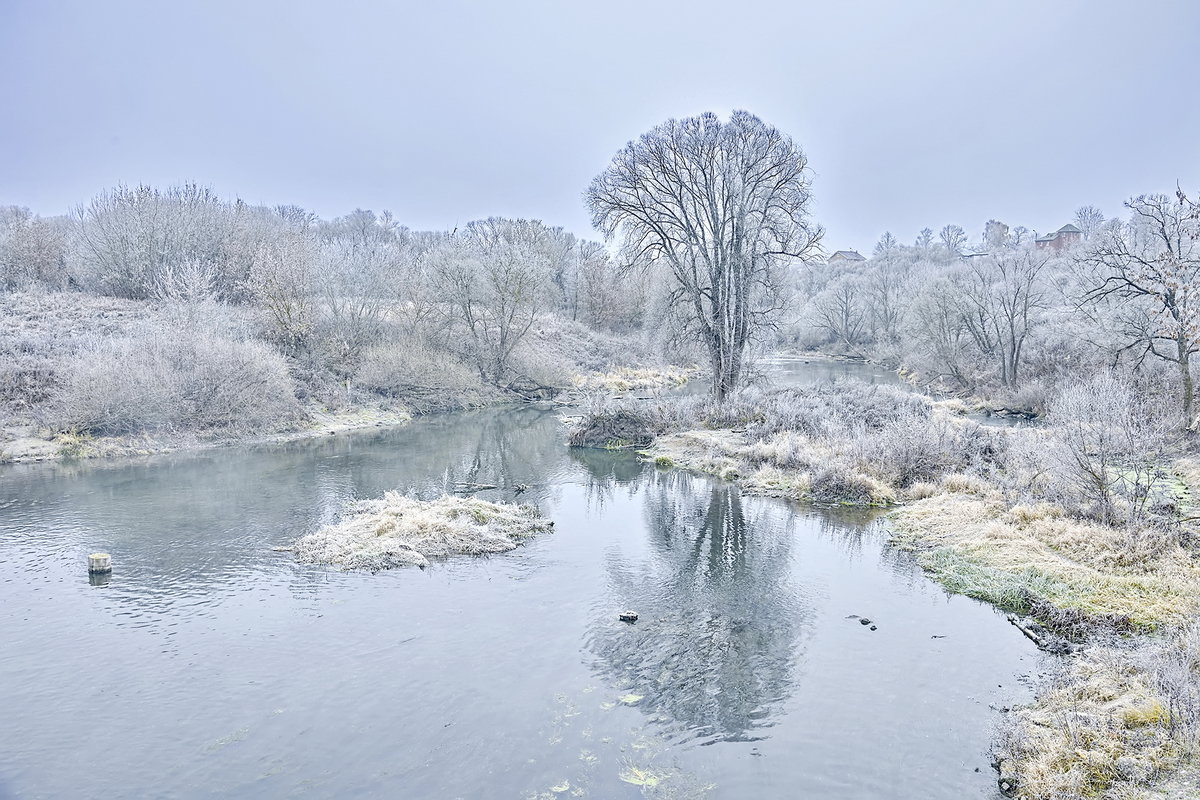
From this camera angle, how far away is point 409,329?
4169 centimetres

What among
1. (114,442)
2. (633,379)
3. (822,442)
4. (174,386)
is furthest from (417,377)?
(822,442)

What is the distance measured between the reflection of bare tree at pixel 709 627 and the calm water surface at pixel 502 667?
5 cm

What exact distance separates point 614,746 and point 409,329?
36.8 m

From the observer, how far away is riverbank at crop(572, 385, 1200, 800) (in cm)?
675

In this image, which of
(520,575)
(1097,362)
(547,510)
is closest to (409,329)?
(547,510)

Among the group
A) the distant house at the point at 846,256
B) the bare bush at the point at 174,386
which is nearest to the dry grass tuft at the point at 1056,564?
the bare bush at the point at 174,386

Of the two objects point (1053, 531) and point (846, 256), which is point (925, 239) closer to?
point (846, 256)

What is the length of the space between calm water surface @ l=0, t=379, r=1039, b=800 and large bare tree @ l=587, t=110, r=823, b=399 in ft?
45.8

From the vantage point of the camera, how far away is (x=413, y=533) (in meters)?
14.1

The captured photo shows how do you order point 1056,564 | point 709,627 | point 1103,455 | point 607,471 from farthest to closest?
point 607,471 < point 1103,455 < point 1056,564 < point 709,627

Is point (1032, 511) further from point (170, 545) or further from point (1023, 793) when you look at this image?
point (170, 545)

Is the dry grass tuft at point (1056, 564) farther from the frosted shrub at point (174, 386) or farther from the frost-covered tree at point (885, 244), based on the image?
the frost-covered tree at point (885, 244)

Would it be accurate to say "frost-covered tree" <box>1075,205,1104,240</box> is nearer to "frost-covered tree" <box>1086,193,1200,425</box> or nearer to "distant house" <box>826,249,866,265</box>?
"distant house" <box>826,249,866,265</box>

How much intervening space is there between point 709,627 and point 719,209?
21458mm
